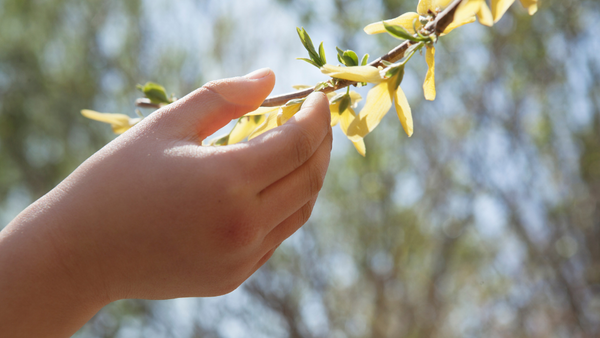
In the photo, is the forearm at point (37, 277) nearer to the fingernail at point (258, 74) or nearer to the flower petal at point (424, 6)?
the fingernail at point (258, 74)

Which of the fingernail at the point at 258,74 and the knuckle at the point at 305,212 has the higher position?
the fingernail at the point at 258,74

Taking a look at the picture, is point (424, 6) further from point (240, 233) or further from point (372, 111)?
point (240, 233)

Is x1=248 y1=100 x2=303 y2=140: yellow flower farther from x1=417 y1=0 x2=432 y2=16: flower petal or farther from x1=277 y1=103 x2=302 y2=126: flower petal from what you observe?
x1=417 y1=0 x2=432 y2=16: flower petal

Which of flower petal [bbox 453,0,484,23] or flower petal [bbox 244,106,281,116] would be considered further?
flower petal [bbox 244,106,281,116]

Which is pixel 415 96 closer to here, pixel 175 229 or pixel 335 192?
pixel 335 192

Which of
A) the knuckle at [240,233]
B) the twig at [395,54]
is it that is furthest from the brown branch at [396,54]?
the knuckle at [240,233]

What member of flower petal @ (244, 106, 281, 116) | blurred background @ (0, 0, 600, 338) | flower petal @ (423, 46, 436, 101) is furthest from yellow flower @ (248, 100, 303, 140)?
blurred background @ (0, 0, 600, 338)

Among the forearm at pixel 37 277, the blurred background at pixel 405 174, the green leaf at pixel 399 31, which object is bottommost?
the blurred background at pixel 405 174
